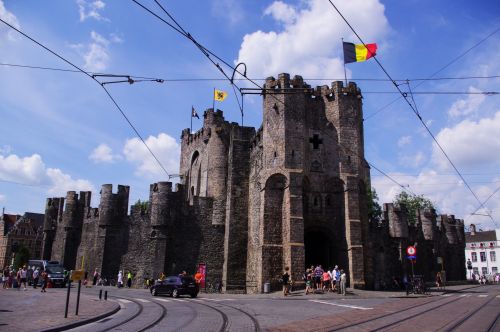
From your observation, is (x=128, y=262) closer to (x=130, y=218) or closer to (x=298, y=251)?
(x=130, y=218)

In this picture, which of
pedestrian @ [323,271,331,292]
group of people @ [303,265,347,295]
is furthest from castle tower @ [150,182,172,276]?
pedestrian @ [323,271,331,292]

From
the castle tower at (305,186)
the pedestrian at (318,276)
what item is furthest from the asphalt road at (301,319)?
the castle tower at (305,186)

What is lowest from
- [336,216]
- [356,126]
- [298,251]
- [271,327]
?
[271,327]

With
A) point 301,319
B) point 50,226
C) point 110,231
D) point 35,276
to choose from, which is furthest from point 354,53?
point 50,226

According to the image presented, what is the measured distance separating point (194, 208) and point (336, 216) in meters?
11.4

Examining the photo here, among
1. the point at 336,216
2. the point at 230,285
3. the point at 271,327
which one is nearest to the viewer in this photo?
the point at 271,327

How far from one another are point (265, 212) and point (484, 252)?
2533 inches

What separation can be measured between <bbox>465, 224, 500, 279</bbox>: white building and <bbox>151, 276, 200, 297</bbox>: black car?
210 ft

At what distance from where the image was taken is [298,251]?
2441 centimetres

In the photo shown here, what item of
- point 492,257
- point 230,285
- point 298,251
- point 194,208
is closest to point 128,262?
point 194,208

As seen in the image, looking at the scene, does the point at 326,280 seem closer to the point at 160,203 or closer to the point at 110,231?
the point at 160,203

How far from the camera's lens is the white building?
7244cm

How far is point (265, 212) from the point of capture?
26.1 meters

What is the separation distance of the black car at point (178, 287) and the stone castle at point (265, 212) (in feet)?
15.6
